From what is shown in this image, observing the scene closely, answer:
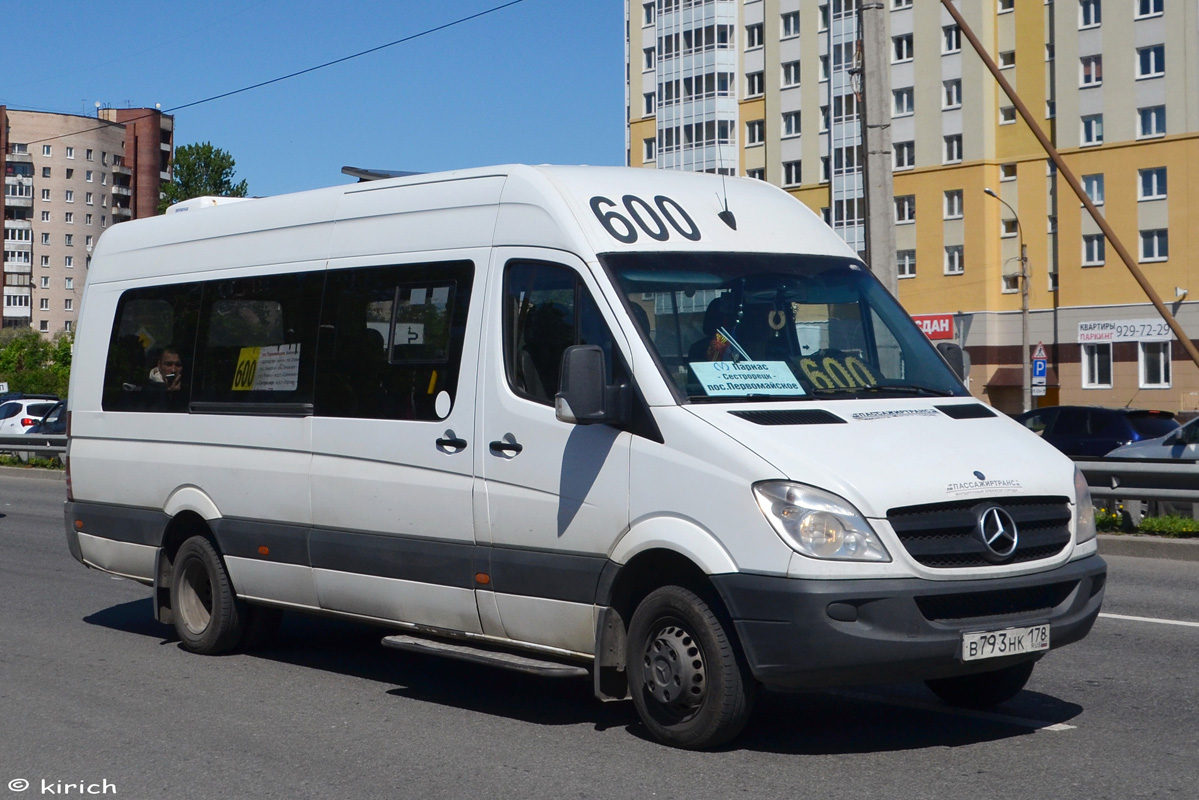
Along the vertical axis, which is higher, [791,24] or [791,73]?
[791,24]

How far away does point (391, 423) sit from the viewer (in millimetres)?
7488

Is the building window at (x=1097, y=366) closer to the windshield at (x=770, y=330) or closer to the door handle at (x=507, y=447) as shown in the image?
the windshield at (x=770, y=330)

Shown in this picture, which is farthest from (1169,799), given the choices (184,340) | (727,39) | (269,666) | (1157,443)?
(727,39)

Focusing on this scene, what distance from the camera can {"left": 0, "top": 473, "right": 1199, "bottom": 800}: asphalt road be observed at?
568 cm

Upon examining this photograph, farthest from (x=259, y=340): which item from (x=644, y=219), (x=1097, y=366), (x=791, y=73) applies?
(x=791, y=73)

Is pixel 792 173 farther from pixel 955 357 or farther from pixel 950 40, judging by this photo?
pixel 955 357

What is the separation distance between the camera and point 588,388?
6238 millimetres

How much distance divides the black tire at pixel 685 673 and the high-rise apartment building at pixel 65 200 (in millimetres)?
132339

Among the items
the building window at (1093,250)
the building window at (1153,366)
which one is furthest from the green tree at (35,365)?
the building window at (1153,366)

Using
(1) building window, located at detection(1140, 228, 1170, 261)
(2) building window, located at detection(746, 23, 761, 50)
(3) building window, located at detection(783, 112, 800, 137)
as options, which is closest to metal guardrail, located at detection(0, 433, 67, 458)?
(1) building window, located at detection(1140, 228, 1170, 261)

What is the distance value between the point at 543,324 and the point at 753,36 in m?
72.1

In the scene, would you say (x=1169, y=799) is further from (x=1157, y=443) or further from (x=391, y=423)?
(x=1157, y=443)

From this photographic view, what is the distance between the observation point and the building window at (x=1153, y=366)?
187 ft

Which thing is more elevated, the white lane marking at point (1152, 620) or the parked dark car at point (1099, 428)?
the parked dark car at point (1099, 428)
